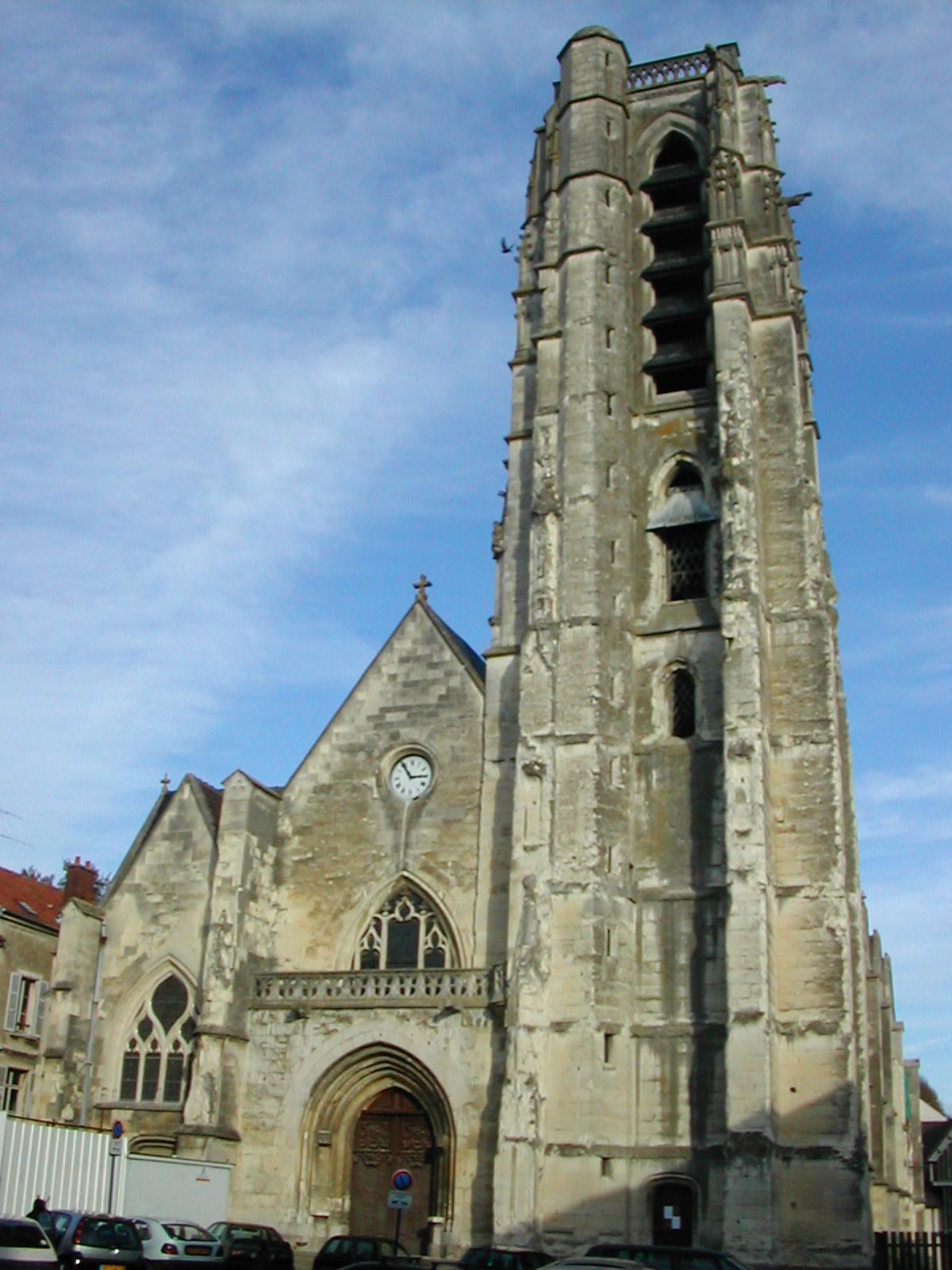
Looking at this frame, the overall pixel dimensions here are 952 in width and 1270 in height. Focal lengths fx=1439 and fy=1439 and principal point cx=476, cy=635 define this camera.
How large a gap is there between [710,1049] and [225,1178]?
803 centimetres

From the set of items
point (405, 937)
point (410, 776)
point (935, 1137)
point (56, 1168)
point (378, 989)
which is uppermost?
point (410, 776)

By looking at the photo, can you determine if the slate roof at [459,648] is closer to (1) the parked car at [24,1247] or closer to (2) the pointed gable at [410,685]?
(2) the pointed gable at [410,685]

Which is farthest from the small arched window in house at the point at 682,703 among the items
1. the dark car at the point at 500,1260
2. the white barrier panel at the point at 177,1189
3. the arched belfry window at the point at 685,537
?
the white barrier panel at the point at 177,1189

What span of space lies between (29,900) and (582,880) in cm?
1474

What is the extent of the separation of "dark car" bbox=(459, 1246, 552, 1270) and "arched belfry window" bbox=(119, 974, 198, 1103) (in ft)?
26.2

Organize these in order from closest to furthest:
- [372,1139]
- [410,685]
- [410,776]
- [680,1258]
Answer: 1. [680,1258]
2. [372,1139]
3. [410,776]
4. [410,685]

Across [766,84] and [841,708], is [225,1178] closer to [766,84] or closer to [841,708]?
[841,708]

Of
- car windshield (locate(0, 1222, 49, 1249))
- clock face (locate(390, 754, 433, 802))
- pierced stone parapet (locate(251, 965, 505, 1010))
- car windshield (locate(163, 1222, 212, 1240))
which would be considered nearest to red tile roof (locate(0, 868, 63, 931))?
pierced stone parapet (locate(251, 965, 505, 1010))

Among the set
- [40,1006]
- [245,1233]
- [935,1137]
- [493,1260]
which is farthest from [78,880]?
[935,1137]

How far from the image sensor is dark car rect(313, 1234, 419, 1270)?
19203mm

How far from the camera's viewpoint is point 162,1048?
83.6 feet

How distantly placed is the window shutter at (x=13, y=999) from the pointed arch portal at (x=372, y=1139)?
26.0 ft

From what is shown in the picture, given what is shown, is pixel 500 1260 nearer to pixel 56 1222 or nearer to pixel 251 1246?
pixel 251 1246

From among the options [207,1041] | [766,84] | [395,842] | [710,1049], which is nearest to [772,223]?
[766,84]
